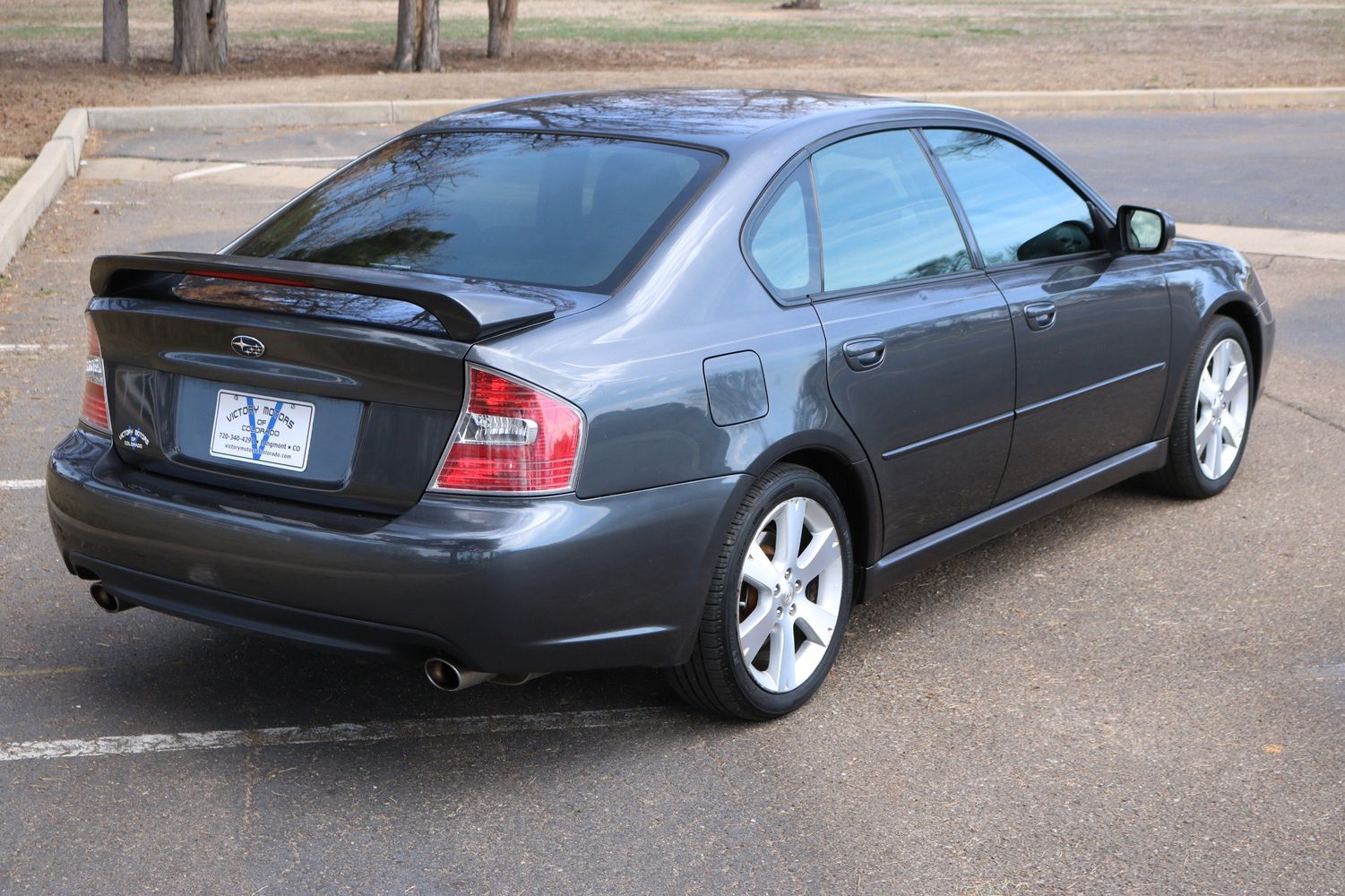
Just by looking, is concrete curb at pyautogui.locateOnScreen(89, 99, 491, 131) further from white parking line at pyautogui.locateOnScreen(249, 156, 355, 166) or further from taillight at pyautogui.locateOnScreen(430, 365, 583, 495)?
taillight at pyautogui.locateOnScreen(430, 365, 583, 495)

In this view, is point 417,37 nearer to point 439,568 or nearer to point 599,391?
point 599,391

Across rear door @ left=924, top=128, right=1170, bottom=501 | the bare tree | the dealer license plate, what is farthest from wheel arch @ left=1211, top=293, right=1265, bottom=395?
the bare tree

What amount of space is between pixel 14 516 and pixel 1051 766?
3.85m

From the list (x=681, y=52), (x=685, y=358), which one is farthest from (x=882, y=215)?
(x=681, y=52)

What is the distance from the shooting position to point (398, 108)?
1917 cm

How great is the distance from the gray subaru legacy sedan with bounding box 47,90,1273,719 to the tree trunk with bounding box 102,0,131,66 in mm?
23254

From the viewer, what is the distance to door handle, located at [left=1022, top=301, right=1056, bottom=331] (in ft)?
15.3

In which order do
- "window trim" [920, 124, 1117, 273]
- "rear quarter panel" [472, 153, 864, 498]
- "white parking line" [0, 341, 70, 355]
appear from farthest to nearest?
"white parking line" [0, 341, 70, 355] → "window trim" [920, 124, 1117, 273] → "rear quarter panel" [472, 153, 864, 498]

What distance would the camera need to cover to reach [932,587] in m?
5.04

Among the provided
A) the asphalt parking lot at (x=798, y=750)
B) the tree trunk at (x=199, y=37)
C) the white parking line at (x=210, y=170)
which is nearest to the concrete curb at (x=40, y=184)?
the white parking line at (x=210, y=170)

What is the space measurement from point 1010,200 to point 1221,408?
154cm

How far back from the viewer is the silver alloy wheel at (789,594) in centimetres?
391

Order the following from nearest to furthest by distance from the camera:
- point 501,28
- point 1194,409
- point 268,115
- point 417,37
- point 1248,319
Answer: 1. point 1194,409
2. point 1248,319
3. point 268,115
4. point 417,37
5. point 501,28

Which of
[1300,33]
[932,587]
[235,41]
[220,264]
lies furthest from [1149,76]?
[220,264]
